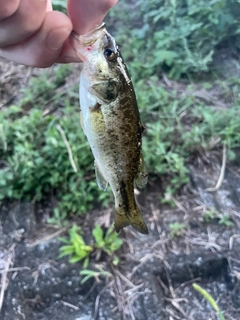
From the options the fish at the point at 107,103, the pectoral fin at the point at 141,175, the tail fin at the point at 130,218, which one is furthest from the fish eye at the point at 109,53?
the tail fin at the point at 130,218

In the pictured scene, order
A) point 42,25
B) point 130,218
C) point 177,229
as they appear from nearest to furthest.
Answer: point 42,25
point 130,218
point 177,229

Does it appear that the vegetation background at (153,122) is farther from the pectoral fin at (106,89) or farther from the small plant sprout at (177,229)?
the pectoral fin at (106,89)

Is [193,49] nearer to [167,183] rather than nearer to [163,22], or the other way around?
[163,22]

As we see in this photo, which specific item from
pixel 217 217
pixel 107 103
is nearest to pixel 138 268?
pixel 217 217

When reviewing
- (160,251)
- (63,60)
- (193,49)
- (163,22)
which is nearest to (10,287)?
(160,251)

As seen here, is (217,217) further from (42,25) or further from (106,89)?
(42,25)
